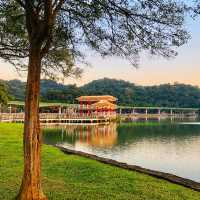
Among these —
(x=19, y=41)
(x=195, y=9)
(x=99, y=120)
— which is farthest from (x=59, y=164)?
(x=99, y=120)

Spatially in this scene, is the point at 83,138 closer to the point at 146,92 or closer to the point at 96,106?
the point at 96,106

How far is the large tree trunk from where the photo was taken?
6.06 meters

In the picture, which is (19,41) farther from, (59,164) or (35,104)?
(35,104)

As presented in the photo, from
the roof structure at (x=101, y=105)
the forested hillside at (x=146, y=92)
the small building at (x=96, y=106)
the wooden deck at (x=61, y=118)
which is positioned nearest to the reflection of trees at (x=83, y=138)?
the wooden deck at (x=61, y=118)

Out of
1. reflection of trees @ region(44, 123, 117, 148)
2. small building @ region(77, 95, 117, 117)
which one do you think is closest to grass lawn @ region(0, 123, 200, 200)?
reflection of trees @ region(44, 123, 117, 148)

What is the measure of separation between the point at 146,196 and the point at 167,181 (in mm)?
2231

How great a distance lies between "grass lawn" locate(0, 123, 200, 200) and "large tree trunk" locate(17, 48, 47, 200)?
84 cm

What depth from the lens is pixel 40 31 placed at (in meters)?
6.14

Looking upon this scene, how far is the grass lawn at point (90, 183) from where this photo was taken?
23.9 feet

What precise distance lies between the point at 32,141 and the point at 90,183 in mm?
2891

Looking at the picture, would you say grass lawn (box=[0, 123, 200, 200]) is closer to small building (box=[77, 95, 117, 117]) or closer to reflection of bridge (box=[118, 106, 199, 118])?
small building (box=[77, 95, 117, 117])

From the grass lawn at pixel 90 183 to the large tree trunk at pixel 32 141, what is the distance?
0.84 meters

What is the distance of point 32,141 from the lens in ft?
19.9

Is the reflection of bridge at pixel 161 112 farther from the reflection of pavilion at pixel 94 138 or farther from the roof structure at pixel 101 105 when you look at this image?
the reflection of pavilion at pixel 94 138
